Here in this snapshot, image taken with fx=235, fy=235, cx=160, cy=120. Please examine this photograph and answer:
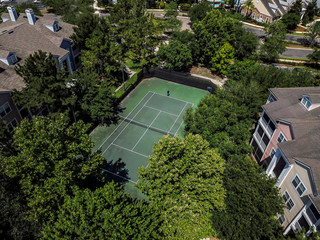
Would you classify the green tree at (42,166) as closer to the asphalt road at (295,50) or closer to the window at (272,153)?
the window at (272,153)

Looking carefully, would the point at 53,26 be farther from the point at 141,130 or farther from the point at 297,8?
the point at 297,8

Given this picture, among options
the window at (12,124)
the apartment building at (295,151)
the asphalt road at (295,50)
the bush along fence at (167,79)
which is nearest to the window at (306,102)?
the apartment building at (295,151)

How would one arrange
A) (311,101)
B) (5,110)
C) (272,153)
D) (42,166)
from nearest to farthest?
(42,166) → (311,101) → (272,153) → (5,110)

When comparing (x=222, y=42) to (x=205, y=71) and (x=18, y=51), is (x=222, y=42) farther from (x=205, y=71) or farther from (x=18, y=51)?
(x=18, y=51)

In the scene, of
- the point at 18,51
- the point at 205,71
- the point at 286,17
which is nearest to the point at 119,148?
the point at 18,51

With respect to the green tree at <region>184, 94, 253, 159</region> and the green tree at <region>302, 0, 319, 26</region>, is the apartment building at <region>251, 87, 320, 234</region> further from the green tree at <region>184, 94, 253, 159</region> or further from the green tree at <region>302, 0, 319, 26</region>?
the green tree at <region>302, 0, 319, 26</region>

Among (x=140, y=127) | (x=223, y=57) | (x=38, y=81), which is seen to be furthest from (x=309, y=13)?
(x=38, y=81)
